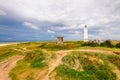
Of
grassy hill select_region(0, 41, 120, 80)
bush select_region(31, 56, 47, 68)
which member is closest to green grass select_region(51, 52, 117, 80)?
grassy hill select_region(0, 41, 120, 80)

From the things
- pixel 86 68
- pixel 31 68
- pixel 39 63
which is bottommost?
pixel 31 68

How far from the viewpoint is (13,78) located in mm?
24375

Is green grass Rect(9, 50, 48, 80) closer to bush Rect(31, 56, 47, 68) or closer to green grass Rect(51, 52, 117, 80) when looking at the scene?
bush Rect(31, 56, 47, 68)

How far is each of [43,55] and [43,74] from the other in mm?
6513

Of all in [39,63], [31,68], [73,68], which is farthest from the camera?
[39,63]

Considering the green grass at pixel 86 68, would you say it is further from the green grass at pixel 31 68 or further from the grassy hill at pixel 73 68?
the green grass at pixel 31 68

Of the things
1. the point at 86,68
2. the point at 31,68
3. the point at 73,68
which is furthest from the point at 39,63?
the point at 86,68

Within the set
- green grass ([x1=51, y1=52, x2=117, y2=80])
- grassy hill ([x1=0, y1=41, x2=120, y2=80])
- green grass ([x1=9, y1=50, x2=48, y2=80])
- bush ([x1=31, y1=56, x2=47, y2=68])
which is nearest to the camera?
green grass ([x1=51, y1=52, x2=117, y2=80])

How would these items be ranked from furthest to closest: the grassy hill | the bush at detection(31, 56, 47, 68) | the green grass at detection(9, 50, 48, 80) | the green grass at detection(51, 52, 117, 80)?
the bush at detection(31, 56, 47, 68), the green grass at detection(9, 50, 48, 80), the grassy hill, the green grass at detection(51, 52, 117, 80)

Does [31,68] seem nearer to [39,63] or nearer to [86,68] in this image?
[39,63]

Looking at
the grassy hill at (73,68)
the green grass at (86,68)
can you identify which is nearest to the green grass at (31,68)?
the grassy hill at (73,68)

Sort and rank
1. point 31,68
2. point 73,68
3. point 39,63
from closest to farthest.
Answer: point 73,68 < point 31,68 < point 39,63

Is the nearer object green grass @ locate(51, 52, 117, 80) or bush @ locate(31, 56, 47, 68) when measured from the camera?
green grass @ locate(51, 52, 117, 80)

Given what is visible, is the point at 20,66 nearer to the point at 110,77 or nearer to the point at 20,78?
the point at 20,78
